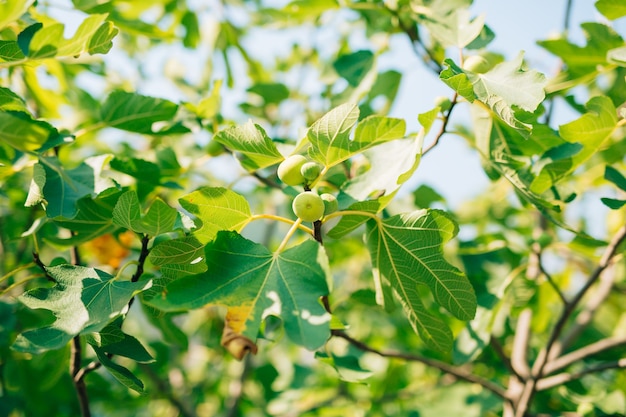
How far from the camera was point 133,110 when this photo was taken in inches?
54.3

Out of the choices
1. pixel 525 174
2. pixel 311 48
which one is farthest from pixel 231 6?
pixel 525 174

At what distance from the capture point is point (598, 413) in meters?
1.80

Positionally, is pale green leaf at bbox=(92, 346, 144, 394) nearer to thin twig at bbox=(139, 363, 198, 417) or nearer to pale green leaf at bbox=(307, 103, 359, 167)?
pale green leaf at bbox=(307, 103, 359, 167)

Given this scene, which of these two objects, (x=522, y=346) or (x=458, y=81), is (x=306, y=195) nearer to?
(x=458, y=81)

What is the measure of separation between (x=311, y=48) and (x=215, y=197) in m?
2.22

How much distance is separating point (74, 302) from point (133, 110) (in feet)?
2.02

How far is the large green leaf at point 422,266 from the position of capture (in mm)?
1070

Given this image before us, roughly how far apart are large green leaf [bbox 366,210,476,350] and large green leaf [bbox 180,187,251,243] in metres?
0.30

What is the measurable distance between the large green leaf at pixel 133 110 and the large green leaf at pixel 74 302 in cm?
51

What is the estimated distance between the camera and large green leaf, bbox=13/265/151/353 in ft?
2.89

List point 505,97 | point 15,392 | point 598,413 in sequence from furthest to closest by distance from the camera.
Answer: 1. point 15,392
2. point 598,413
3. point 505,97

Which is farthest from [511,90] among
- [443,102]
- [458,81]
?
[443,102]

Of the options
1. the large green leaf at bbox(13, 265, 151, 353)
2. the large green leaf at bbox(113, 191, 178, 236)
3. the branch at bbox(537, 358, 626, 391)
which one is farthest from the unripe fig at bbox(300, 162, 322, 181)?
the branch at bbox(537, 358, 626, 391)

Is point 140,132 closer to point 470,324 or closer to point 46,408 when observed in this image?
point 470,324
